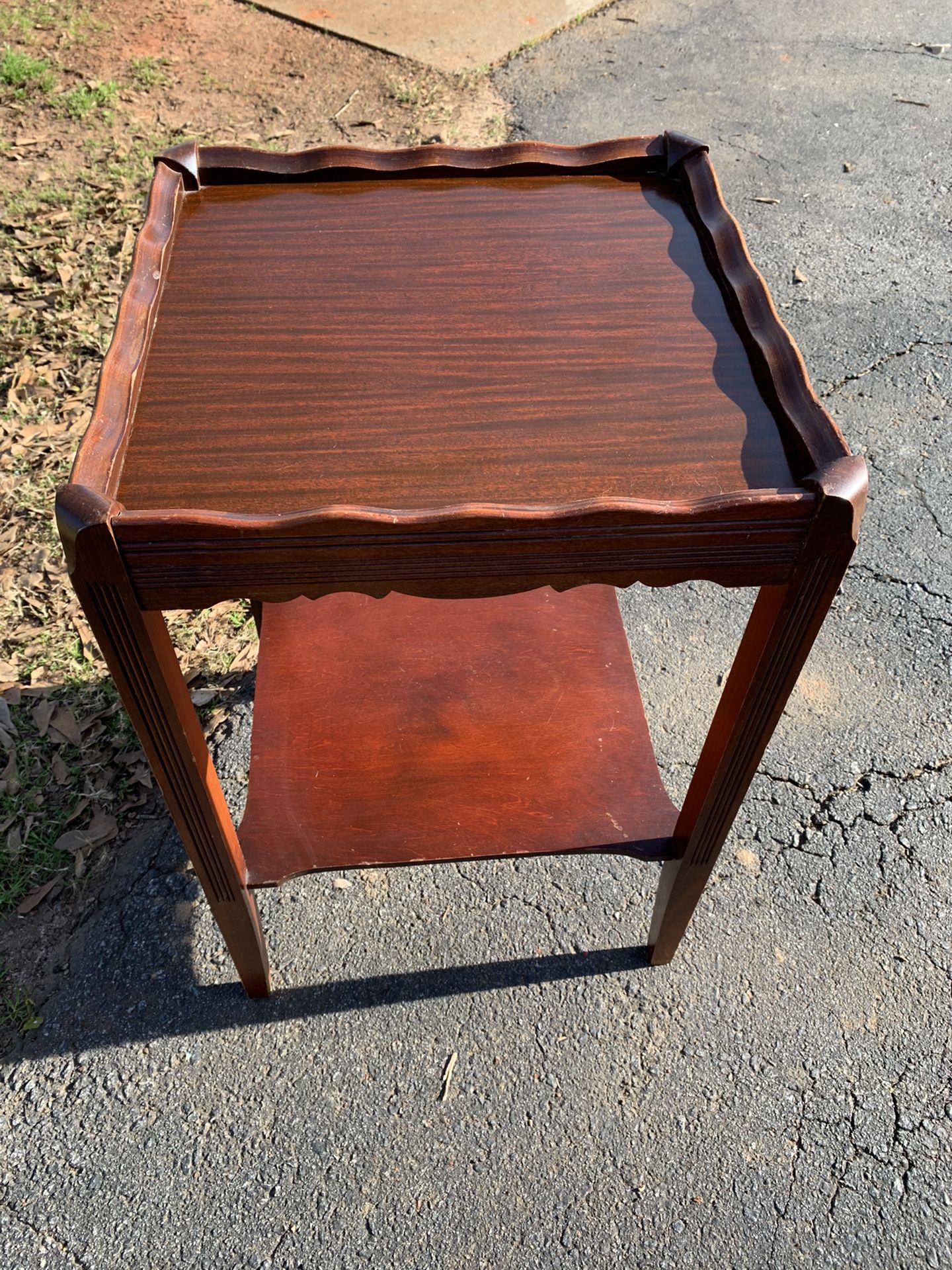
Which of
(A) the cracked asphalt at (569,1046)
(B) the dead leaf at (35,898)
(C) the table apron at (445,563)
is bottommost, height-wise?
(A) the cracked asphalt at (569,1046)

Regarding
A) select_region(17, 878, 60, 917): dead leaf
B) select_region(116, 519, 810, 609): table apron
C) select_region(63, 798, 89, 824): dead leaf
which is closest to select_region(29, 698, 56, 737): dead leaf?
select_region(63, 798, 89, 824): dead leaf

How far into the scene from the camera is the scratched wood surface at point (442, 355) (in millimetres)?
1048

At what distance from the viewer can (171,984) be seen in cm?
163

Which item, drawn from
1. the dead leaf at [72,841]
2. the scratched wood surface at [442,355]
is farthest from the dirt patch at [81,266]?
the scratched wood surface at [442,355]

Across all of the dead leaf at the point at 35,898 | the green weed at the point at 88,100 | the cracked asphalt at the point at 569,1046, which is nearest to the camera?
the cracked asphalt at the point at 569,1046

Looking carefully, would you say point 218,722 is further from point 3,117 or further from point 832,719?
point 3,117

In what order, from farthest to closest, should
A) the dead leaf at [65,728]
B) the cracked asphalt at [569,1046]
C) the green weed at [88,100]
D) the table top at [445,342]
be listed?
1. the green weed at [88,100]
2. the dead leaf at [65,728]
3. the cracked asphalt at [569,1046]
4. the table top at [445,342]

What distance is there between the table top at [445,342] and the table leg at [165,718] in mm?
102

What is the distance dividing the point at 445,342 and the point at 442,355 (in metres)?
0.03

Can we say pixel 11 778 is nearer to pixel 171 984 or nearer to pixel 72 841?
pixel 72 841

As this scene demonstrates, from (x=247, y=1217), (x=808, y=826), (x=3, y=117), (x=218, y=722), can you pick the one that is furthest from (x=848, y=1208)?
(x=3, y=117)

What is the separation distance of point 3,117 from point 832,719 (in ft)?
12.2

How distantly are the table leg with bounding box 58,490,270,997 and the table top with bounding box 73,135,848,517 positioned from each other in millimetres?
102

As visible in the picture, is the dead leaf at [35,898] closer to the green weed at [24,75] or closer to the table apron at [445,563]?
the table apron at [445,563]
